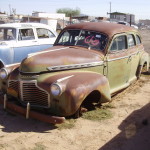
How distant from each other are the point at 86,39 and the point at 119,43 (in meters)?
0.80

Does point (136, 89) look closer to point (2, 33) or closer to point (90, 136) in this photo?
point (90, 136)

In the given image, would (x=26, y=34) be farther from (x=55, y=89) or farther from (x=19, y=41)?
(x=55, y=89)

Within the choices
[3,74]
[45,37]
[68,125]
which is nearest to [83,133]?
[68,125]

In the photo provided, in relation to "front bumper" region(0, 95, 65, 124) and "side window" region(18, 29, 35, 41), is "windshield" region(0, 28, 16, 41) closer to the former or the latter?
"side window" region(18, 29, 35, 41)

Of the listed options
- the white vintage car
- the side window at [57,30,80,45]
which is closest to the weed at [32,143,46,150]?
the side window at [57,30,80,45]

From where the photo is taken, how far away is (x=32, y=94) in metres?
4.46

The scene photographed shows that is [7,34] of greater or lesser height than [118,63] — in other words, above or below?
above

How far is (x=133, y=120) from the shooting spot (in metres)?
4.88

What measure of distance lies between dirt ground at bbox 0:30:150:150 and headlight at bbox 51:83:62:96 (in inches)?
28.0

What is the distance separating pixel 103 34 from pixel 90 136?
2.34 meters

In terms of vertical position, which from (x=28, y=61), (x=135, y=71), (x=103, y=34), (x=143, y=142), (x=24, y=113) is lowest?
(x=143, y=142)

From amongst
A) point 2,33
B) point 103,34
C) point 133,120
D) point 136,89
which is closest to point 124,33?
point 103,34

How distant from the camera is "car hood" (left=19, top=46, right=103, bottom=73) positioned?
4555 millimetres

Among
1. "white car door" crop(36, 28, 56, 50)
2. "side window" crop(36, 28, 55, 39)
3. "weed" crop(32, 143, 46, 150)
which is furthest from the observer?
"side window" crop(36, 28, 55, 39)
